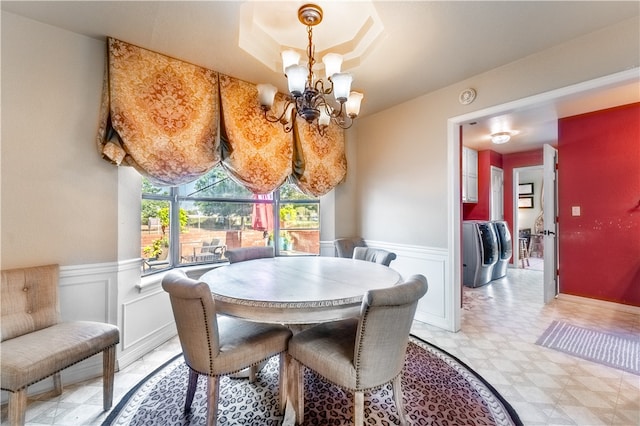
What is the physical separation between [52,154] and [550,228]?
539 cm

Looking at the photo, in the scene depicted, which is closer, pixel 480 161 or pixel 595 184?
pixel 595 184

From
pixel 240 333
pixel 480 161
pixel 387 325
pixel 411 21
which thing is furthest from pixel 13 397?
pixel 480 161

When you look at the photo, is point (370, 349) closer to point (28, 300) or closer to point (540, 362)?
point (540, 362)

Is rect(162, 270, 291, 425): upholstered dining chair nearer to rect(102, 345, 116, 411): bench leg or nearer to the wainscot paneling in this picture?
rect(102, 345, 116, 411): bench leg

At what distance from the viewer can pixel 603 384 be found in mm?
1922

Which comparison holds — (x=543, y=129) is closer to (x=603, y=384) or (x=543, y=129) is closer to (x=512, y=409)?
(x=603, y=384)

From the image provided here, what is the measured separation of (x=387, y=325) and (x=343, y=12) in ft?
6.91

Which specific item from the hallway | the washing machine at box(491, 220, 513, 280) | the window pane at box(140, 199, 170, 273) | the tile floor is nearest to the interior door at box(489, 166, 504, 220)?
the washing machine at box(491, 220, 513, 280)

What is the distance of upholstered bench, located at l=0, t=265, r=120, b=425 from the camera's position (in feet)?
4.35

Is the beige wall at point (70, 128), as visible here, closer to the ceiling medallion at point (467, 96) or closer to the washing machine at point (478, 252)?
the ceiling medallion at point (467, 96)

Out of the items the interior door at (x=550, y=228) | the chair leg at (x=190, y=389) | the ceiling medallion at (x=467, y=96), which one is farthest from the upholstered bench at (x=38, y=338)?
the interior door at (x=550, y=228)

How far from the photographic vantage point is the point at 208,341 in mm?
1401

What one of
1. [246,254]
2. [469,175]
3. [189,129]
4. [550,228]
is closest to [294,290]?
[246,254]

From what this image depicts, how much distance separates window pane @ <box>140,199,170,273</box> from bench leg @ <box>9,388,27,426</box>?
4.40ft
